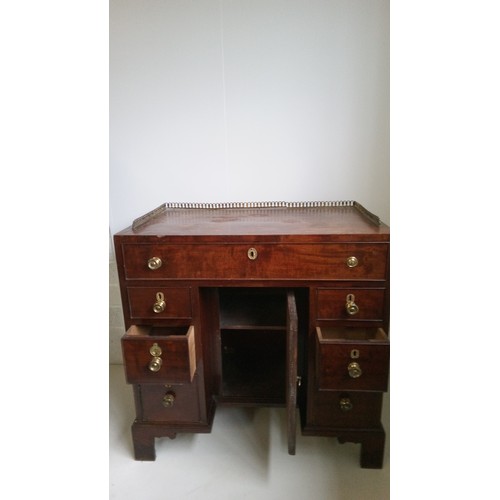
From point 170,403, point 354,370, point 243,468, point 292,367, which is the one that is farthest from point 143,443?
point 354,370

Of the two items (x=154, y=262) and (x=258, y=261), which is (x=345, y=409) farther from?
(x=154, y=262)

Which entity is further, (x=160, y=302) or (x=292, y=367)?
(x=160, y=302)

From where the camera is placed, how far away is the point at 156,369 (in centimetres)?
101

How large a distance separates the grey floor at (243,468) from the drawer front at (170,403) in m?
0.16

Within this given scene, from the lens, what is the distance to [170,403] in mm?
1131

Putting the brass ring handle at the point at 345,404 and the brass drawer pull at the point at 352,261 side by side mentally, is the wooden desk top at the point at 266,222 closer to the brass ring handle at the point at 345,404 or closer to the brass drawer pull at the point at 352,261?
the brass drawer pull at the point at 352,261

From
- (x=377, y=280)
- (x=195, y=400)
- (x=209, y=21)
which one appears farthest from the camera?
(x=209, y=21)

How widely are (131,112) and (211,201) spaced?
462mm

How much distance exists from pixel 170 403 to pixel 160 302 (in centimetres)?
35

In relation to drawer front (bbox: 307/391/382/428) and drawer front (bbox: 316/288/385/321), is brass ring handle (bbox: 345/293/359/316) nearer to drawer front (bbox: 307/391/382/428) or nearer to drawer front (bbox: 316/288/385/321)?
drawer front (bbox: 316/288/385/321)

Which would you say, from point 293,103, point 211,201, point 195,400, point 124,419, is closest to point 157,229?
point 211,201

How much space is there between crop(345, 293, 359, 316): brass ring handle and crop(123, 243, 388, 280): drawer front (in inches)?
2.4

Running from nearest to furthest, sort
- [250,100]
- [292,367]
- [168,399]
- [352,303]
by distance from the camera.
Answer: [292,367] < [352,303] < [168,399] < [250,100]
